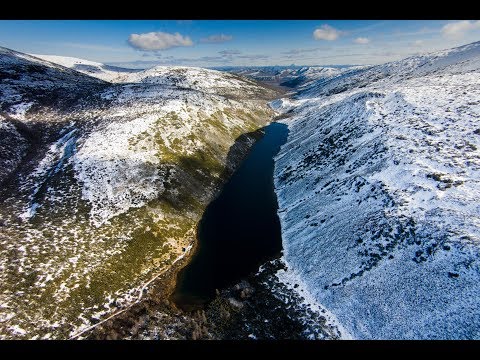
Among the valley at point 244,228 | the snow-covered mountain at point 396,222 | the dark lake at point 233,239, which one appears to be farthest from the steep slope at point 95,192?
the snow-covered mountain at point 396,222

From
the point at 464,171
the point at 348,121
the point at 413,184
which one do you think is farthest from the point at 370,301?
the point at 348,121

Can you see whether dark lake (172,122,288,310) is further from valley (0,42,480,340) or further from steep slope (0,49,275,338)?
steep slope (0,49,275,338)

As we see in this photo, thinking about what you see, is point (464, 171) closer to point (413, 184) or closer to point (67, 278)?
point (413, 184)

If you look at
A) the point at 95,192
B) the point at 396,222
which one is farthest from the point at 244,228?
the point at 95,192

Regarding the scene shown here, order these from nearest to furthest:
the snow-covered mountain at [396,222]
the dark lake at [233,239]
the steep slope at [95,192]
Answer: the snow-covered mountain at [396,222] < the steep slope at [95,192] < the dark lake at [233,239]

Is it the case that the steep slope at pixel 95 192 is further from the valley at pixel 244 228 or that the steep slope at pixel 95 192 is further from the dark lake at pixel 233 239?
the dark lake at pixel 233 239
